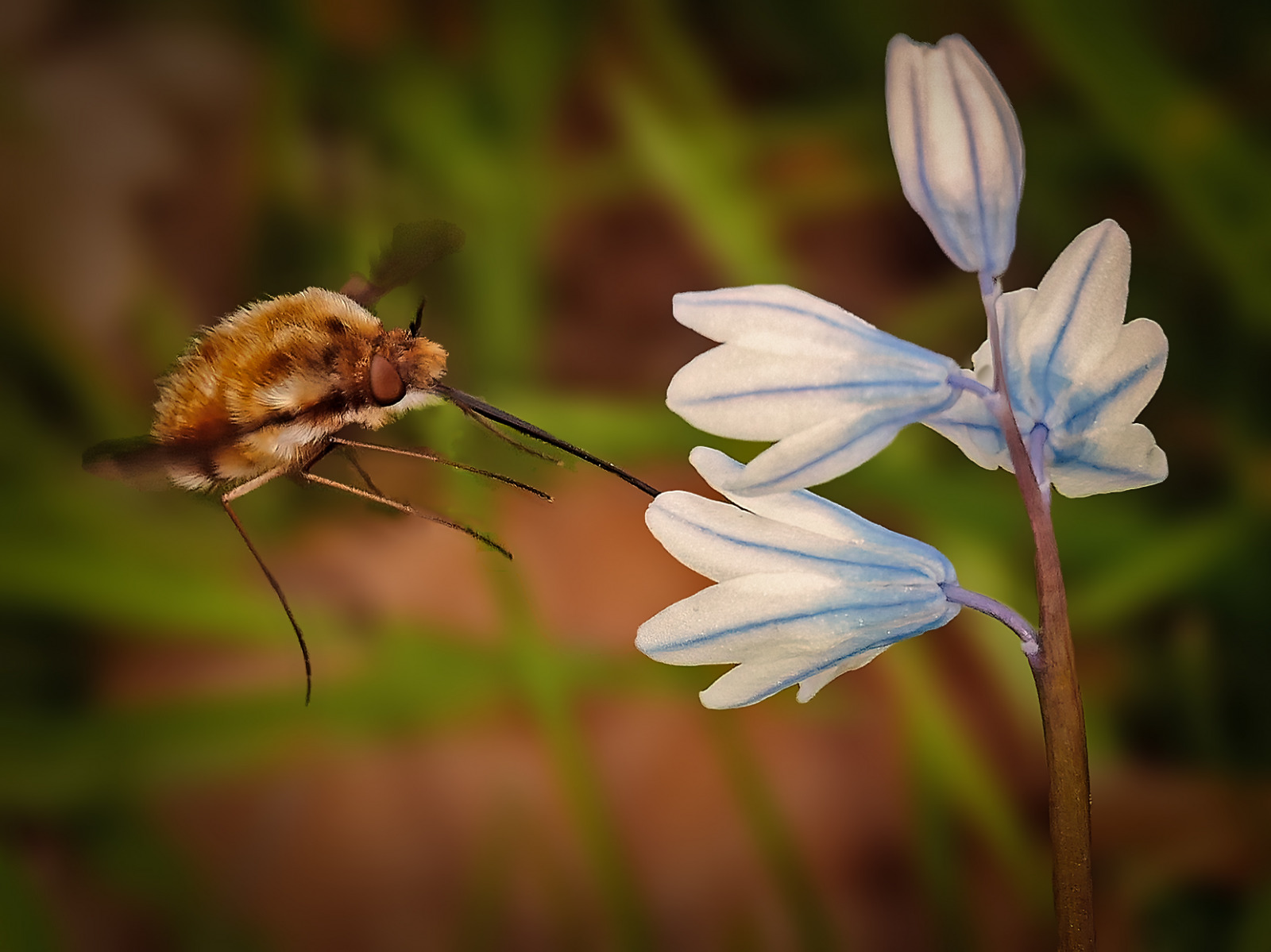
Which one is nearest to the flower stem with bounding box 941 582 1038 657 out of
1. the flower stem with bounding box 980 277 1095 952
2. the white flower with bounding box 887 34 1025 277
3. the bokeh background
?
the flower stem with bounding box 980 277 1095 952

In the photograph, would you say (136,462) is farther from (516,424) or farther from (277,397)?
(516,424)

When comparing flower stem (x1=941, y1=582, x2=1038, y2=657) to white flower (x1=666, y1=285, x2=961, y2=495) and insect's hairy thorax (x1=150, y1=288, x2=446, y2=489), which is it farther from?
insect's hairy thorax (x1=150, y1=288, x2=446, y2=489)

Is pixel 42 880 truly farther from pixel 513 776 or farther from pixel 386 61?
pixel 386 61

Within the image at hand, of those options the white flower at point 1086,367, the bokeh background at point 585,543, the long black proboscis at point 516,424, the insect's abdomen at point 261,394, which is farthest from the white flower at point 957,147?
the bokeh background at point 585,543

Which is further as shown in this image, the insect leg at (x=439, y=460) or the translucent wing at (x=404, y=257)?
the translucent wing at (x=404, y=257)

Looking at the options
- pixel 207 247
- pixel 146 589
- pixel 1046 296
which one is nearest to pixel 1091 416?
pixel 1046 296

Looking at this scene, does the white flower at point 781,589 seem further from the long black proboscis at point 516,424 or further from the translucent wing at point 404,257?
the translucent wing at point 404,257
